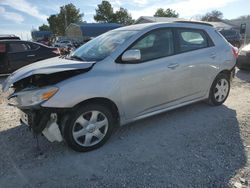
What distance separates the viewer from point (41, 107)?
3.41 m

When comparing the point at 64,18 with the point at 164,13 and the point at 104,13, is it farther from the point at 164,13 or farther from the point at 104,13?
the point at 164,13

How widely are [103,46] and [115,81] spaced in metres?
0.83

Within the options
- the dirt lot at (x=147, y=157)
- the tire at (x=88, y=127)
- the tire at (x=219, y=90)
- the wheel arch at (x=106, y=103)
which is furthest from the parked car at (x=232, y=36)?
the tire at (x=88, y=127)

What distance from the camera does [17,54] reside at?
10000mm

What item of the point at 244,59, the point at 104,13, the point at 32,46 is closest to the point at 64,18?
the point at 104,13

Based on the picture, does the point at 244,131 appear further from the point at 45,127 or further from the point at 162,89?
the point at 45,127

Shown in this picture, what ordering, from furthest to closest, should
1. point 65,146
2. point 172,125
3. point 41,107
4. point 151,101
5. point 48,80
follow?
point 172,125 < point 151,101 < point 65,146 < point 48,80 < point 41,107

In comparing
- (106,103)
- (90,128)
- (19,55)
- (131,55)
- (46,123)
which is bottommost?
(90,128)

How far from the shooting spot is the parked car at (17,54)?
984 centimetres

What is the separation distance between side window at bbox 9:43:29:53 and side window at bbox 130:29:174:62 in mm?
7162

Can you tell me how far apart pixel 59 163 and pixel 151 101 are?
1.67m

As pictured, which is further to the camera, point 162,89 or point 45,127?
point 162,89

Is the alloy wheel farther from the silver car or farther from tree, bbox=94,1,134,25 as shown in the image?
tree, bbox=94,1,134,25

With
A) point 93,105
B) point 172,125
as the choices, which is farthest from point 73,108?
point 172,125
